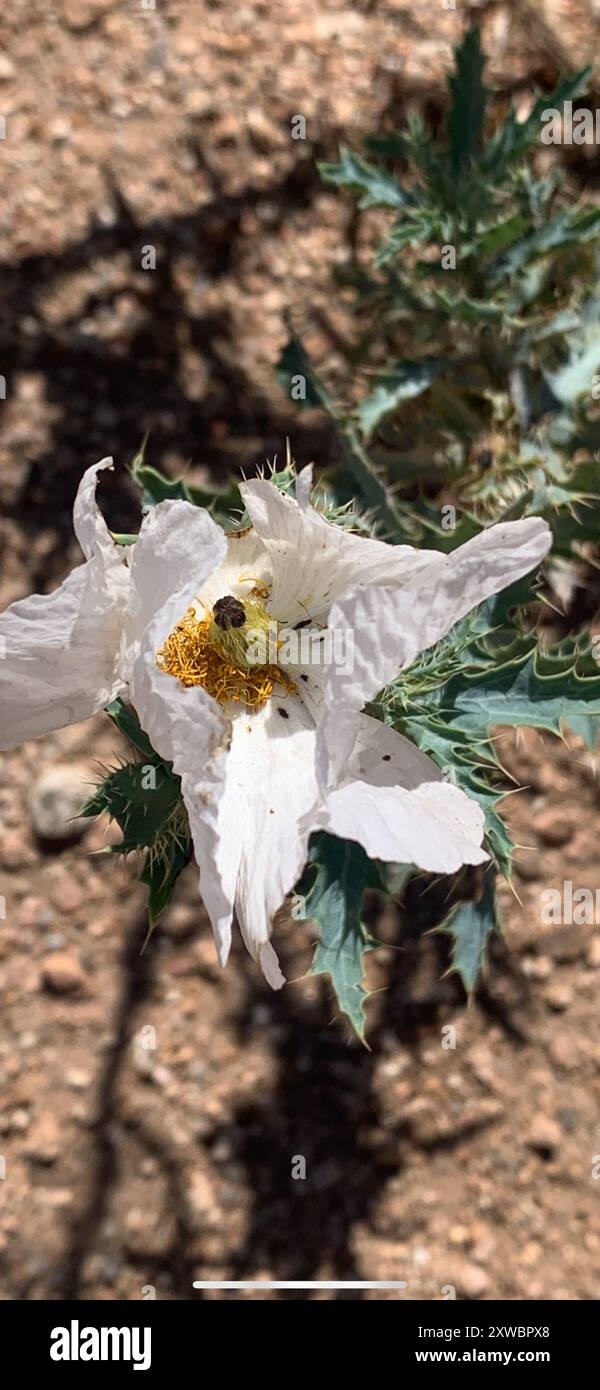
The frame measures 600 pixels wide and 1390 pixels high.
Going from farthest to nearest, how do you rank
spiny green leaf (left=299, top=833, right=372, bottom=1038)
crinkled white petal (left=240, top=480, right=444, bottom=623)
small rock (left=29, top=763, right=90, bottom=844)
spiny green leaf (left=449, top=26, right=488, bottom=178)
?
small rock (left=29, top=763, right=90, bottom=844)
spiny green leaf (left=449, top=26, right=488, bottom=178)
spiny green leaf (left=299, top=833, right=372, bottom=1038)
crinkled white petal (left=240, top=480, right=444, bottom=623)

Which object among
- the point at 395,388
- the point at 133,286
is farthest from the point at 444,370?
the point at 133,286

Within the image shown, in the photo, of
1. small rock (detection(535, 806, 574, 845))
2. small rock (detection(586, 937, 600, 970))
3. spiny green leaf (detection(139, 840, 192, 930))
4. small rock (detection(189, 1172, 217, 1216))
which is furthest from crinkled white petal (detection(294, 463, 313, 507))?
small rock (detection(189, 1172, 217, 1216))

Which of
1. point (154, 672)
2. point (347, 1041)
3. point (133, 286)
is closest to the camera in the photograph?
point (154, 672)

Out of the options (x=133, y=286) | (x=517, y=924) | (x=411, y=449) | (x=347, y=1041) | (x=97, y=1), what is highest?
(x=97, y=1)

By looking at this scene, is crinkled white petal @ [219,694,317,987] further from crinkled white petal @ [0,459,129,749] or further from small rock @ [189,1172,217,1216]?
small rock @ [189,1172,217,1216]

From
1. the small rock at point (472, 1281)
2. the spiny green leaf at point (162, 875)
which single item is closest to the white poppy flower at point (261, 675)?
the spiny green leaf at point (162, 875)

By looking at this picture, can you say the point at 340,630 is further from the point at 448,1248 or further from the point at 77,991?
the point at 448,1248

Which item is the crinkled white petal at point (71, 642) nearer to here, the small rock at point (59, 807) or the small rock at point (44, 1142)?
the small rock at point (59, 807)
